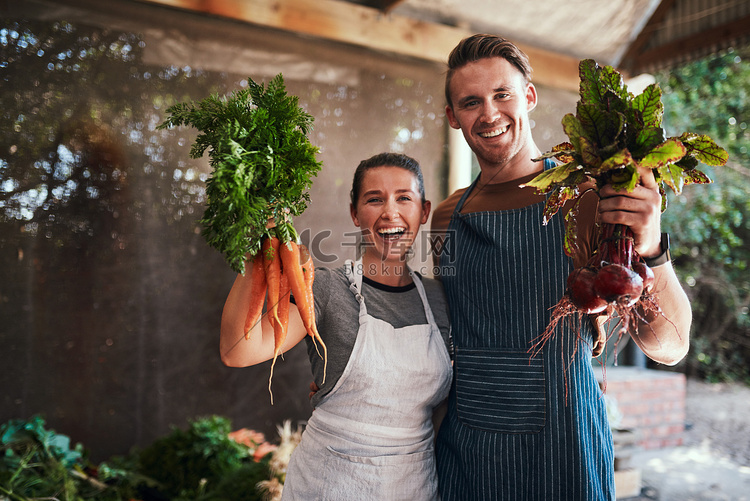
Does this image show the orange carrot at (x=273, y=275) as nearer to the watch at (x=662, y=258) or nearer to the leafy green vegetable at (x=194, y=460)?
the watch at (x=662, y=258)

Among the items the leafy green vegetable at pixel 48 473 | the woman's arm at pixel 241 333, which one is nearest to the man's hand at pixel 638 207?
the woman's arm at pixel 241 333

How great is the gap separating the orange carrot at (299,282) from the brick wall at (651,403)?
3.70 metres

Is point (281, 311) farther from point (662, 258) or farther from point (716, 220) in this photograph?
point (716, 220)

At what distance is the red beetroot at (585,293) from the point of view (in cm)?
122

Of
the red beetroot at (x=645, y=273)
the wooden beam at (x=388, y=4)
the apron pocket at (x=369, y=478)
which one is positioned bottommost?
the apron pocket at (x=369, y=478)

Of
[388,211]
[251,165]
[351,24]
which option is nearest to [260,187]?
[251,165]

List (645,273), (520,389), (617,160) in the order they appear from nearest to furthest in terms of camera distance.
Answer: (617,160) → (645,273) → (520,389)

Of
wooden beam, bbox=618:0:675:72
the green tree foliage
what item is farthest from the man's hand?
the green tree foliage

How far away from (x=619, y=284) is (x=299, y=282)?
81 centimetres

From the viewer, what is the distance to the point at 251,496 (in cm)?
234

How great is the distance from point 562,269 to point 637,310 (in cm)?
23

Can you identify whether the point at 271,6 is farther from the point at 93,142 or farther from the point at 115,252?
the point at 115,252

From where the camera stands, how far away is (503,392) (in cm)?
154

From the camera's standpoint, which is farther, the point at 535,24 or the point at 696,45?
the point at 535,24
